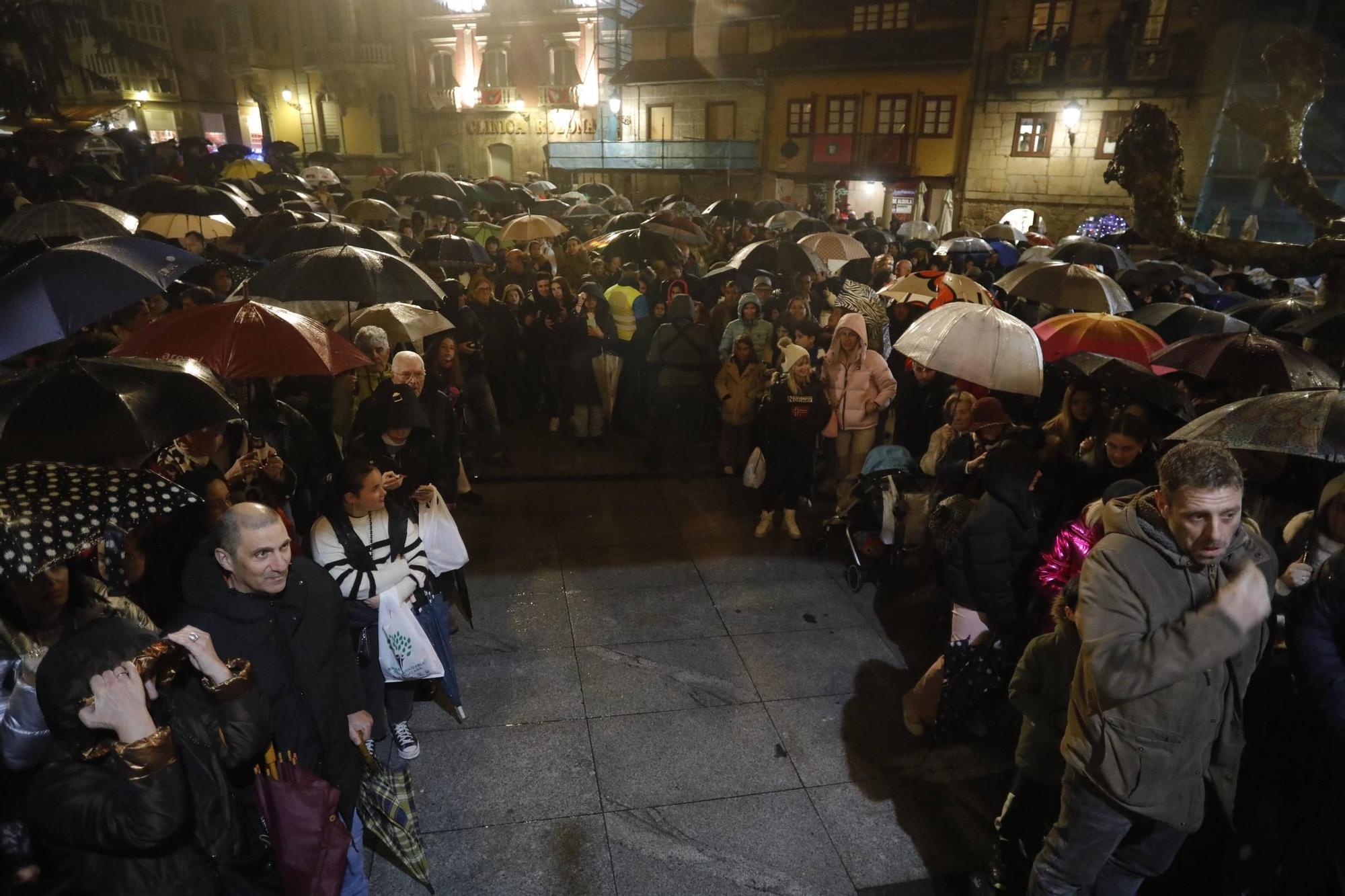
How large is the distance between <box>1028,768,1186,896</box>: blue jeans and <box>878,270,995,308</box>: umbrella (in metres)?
6.09

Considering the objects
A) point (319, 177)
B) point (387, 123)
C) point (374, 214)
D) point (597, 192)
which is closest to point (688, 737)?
point (374, 214)

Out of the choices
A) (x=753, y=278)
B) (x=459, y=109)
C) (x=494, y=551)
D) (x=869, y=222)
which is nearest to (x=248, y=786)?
(x=494, y=551)

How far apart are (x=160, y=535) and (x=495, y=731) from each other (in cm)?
207

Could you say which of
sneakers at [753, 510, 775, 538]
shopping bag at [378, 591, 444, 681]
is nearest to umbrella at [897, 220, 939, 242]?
sneakers at [753, 510, 775, 538]

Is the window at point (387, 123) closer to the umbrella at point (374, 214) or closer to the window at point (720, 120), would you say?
the window at point (720, 120)

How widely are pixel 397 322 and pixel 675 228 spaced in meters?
7.43

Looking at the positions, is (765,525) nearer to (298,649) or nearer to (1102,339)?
(1102,339)

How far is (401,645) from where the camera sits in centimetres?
395

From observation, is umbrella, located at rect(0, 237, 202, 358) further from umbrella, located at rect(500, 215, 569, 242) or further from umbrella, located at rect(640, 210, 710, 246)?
umbrella, located at rect(500, 215, 569, 242)

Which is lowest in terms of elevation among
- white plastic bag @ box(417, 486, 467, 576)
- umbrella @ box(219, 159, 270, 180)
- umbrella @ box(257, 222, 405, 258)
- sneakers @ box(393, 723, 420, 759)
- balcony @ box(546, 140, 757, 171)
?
sneakers @ box(393, 723, 420, 759)

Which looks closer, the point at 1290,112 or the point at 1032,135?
the point at 1290,112

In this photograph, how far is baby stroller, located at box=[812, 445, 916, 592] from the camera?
5.85 m

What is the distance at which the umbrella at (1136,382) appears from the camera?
15.3 ft

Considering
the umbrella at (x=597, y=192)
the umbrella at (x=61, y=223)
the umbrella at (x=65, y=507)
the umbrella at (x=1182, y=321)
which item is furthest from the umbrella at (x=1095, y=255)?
the umbrella at (x=597, y=192)
